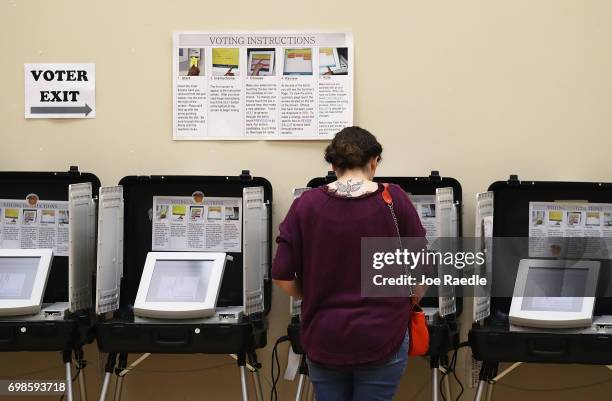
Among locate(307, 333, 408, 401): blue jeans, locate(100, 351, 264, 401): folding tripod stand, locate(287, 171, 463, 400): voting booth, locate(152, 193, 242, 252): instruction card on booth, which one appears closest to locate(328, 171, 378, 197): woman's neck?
locate(307, 333, 408, 401): blue jeans

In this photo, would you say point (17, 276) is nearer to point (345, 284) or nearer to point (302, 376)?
point (302, 376)

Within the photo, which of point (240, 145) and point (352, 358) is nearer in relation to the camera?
point (352, 358)

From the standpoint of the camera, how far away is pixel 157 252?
3369 millimetres

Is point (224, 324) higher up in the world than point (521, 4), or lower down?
lower down

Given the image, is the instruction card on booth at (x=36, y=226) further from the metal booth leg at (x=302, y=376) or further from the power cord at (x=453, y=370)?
the power cord at (x=453, y=370)

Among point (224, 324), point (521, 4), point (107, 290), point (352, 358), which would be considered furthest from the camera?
point (521, 4)

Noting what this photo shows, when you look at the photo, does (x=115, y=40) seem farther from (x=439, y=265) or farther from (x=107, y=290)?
(x=439, y=265)

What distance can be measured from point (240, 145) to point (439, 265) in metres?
1.01

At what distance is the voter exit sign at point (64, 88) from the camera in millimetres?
3641

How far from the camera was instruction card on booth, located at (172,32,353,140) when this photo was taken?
11.6 feet

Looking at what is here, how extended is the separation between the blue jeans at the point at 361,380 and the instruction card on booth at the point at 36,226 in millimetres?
1634

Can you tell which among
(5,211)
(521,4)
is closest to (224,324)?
(5,211)

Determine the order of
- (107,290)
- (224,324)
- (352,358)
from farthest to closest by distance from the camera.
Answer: (107,290), (224,324), (352,358)

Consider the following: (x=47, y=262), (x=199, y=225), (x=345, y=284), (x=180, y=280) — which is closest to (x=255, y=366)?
(x=180, y=280)
